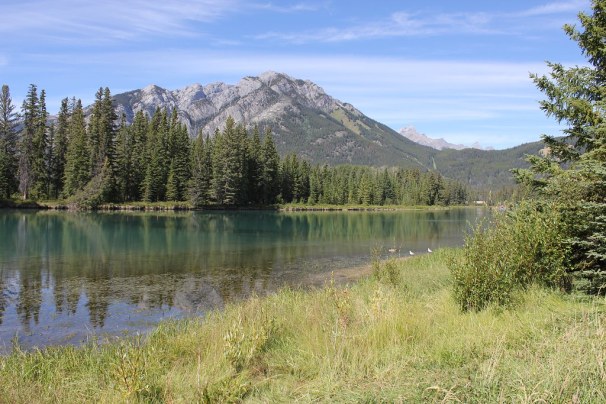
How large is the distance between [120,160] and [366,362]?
87.3 metres

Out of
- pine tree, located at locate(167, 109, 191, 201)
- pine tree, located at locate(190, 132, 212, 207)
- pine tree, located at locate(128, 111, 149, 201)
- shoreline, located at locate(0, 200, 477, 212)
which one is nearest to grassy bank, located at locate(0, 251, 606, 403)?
shoreline, located at locate(0, 200, 477, 212)

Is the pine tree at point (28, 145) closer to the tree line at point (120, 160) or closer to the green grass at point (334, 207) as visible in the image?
the tree line at point (120, 160)

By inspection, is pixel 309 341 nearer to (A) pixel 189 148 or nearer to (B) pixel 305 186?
(A) pixel 189 148

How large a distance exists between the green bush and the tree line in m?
80.8

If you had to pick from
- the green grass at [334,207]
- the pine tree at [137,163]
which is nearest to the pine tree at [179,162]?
the pine tree at [137,163]

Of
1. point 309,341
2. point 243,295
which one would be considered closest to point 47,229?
point 243,295

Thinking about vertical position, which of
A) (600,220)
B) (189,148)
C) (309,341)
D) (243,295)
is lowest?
(243,295)

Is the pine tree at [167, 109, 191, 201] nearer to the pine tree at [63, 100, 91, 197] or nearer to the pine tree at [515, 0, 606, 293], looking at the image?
the pine tree at [63, 100, 91, 197]

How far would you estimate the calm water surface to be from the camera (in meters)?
16.3

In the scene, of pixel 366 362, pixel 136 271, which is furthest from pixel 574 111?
pixel 136 271

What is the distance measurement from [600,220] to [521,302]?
2.71 meters

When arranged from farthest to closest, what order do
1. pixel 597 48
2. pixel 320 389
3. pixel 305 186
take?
1. pixel 305 186
2. pixel 597 48
3. pixel 320 389

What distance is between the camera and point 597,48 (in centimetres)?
1420

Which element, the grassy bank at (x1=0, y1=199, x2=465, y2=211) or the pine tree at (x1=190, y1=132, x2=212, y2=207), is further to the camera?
the pine tree at (x1=190, y1=132, x2=212, y2=207)
